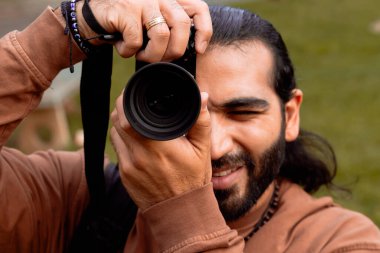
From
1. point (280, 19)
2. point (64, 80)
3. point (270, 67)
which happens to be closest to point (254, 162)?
point (270, 67)

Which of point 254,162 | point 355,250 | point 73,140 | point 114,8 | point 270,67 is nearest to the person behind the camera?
point 114,8

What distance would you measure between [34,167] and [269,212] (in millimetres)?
854

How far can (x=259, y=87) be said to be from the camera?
264 cm

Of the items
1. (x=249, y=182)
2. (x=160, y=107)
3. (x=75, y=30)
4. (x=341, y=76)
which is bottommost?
(x=341, y=76)

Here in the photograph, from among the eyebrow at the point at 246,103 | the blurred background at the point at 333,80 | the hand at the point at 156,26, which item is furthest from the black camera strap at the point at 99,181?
the blurred background at the point at 333,80

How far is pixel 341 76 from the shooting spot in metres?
9.88

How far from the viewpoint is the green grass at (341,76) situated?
625 cm

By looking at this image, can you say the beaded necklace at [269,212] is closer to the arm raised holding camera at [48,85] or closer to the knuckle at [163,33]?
the arm raised holding camera at [48,85]

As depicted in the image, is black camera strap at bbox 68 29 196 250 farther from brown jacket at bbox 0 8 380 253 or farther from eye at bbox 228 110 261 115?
eye at bbox 228 110 261 115

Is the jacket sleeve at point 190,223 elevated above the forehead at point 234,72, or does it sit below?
below

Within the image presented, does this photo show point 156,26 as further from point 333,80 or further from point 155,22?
point 333,80

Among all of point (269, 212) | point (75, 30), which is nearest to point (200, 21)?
point (75, 30)

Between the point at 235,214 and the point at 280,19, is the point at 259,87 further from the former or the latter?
the point at 280,19

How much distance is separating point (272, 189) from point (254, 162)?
8.9 inches
